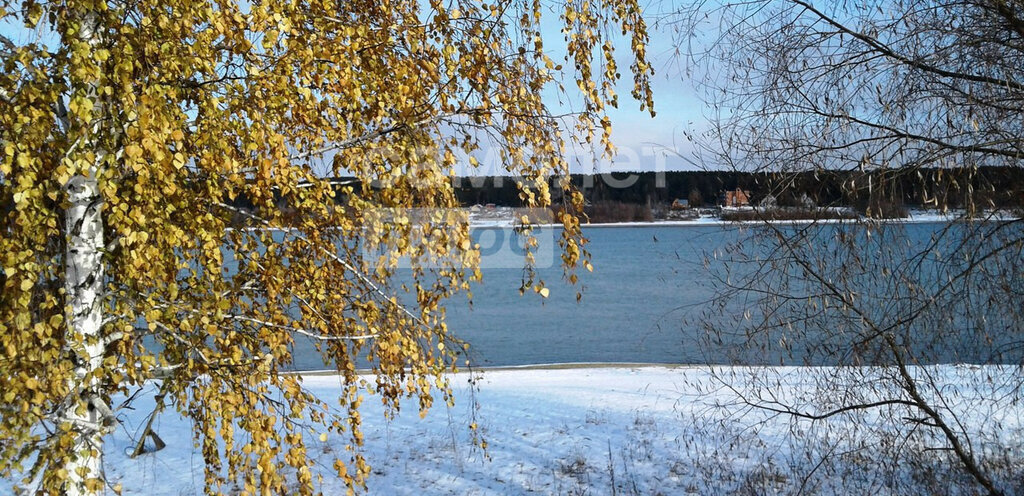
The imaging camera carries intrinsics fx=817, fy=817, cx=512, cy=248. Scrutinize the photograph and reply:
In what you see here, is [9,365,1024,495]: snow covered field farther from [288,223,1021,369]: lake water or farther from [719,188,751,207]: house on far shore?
[719,188,751,207]: house on far shore

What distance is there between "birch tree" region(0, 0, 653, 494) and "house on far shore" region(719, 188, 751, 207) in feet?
5.66

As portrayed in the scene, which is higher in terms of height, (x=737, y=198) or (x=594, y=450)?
(x=737, y=198)

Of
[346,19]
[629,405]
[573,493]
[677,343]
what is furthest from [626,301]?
[346,19]

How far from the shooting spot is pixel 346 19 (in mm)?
3828

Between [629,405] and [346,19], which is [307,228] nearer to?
[346,19]

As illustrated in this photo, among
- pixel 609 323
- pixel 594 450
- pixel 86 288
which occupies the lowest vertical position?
pixel 609 323

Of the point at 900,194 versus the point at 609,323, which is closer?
the point at 900,194

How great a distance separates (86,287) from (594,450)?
4.97 m

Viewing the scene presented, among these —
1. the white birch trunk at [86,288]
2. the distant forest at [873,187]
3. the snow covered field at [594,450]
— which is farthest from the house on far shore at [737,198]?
the white birch trunk at [86,288]

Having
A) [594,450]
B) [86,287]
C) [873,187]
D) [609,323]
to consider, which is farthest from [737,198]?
[609,323]

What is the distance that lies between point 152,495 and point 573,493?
3.23 m

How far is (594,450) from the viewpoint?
285 inches

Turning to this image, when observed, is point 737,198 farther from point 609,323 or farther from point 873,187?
point 609,323

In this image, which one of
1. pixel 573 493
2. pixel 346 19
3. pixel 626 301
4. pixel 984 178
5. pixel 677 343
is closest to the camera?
pixel 346 19
